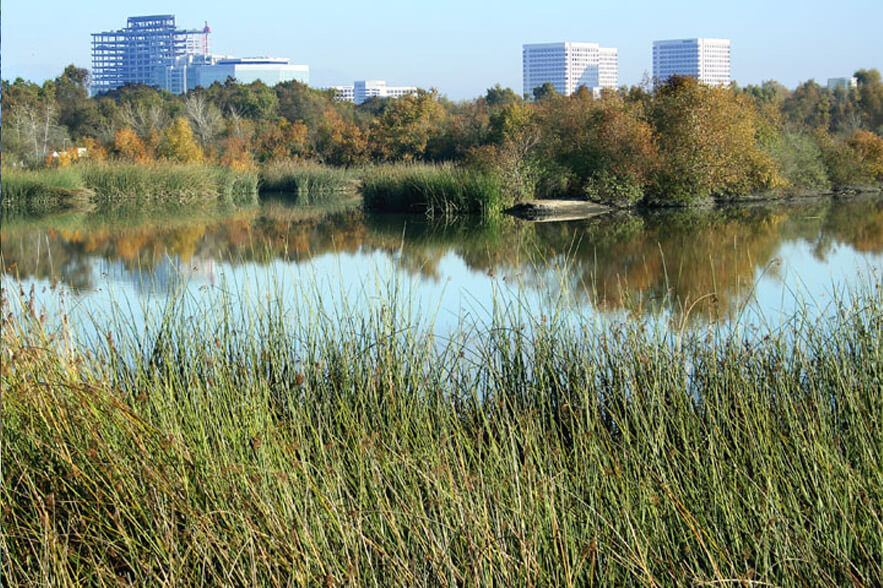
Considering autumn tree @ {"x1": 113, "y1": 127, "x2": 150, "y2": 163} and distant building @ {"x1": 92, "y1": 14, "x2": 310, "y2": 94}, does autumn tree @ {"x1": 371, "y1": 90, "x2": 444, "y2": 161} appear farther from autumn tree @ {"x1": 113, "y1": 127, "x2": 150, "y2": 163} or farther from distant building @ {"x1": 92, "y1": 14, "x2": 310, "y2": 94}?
distant building @ {"x1": 92, "y1": 14, "x2": 310, "y2": 94}

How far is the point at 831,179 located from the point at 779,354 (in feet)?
66.8

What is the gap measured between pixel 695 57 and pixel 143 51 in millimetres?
39073

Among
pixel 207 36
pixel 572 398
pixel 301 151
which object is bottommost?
pixel 572 398

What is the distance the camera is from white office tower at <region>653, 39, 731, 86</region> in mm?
45406

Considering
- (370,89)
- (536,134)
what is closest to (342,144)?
(536,134)

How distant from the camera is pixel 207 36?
7931 cm

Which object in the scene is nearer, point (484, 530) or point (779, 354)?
point (484, 530)

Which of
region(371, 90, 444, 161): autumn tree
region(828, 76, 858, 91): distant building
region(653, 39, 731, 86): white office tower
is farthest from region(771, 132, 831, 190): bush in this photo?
region(653, 39, 731, 86): white office tower

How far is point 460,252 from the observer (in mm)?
10961

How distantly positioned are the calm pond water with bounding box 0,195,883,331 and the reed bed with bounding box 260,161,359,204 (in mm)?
6800

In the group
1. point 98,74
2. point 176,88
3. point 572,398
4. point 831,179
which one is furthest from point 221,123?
point 176,88

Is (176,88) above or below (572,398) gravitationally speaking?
above

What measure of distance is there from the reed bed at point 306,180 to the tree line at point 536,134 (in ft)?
4.96

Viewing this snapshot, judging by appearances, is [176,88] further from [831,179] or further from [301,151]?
[831,179]
